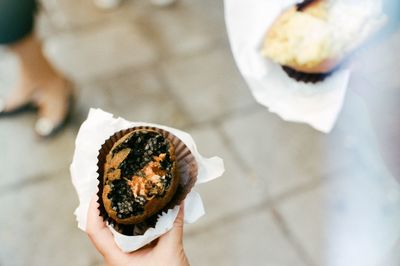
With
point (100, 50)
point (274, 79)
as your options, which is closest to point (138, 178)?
point (274, 79)

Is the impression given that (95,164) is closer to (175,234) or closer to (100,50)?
(175,234)

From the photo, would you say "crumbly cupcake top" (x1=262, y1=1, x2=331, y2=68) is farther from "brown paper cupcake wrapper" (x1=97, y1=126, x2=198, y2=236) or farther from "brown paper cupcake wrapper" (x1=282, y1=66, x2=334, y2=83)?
"brown paper cupcake wrapper" (x1=97, y1=126, x2=198, y2=236)

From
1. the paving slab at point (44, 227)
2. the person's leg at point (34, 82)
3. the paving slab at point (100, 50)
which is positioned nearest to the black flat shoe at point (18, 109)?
the person's leg at point (34, 82)

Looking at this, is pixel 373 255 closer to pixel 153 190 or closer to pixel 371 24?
pixel 371 24

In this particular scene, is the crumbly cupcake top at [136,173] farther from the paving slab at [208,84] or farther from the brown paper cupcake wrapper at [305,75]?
the paving slab at [208,84]

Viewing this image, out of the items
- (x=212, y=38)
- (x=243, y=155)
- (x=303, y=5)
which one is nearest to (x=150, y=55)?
(x=212, y=38)

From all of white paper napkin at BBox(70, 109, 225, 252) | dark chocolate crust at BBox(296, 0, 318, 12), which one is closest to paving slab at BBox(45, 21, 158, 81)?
dark chocolate crust at BBox(296, 0, 318, 12)
